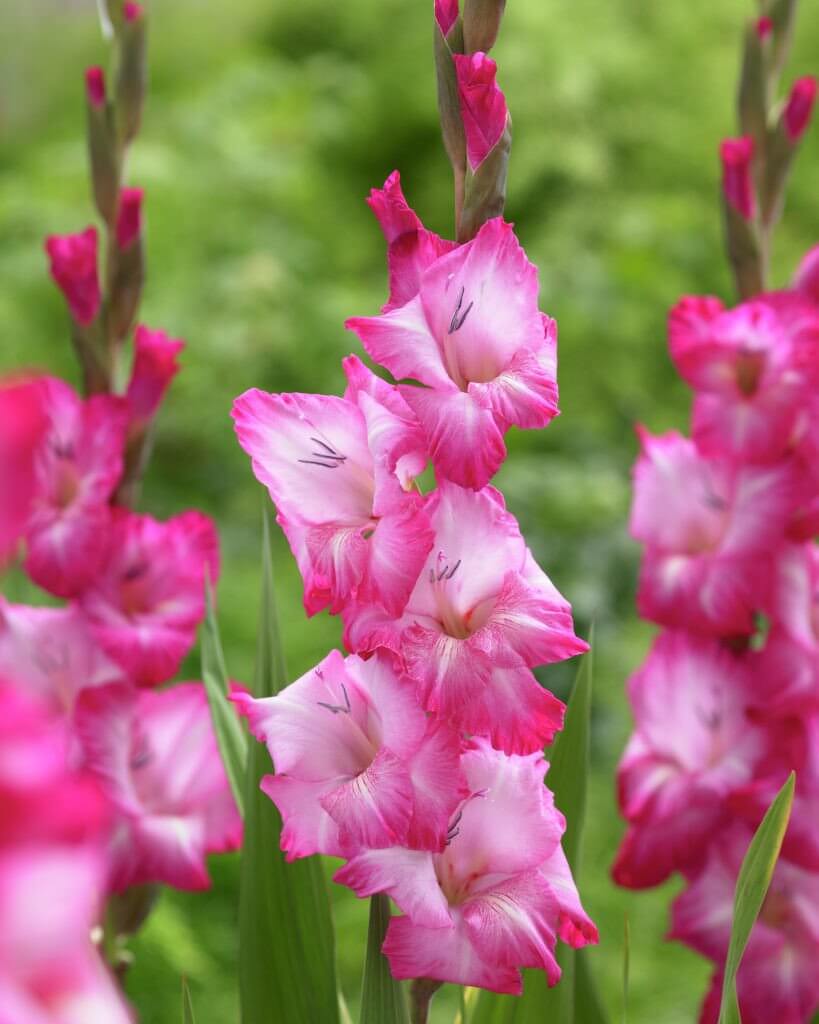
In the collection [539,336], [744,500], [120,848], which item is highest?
[539,336]

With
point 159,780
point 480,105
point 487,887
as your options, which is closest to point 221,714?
point 159,780

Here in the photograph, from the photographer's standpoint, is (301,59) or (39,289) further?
(301,59)

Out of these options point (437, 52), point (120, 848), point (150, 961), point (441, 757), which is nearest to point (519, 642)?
point (441, 757)

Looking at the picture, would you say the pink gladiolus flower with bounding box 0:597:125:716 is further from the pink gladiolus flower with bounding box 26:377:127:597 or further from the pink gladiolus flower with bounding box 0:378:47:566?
the pink gladiolus flower with bounding box 0:378:47:566

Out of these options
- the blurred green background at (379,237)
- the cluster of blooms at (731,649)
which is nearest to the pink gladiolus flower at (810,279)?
the cluster of blooms at (731,649)

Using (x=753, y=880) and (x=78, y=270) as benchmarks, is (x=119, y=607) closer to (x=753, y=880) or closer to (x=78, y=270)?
(x=78, y=270)

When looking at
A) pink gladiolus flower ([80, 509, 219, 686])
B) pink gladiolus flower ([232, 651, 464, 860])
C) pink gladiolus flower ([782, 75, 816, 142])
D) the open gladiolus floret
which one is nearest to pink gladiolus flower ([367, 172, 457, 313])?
the open gladiolus floret

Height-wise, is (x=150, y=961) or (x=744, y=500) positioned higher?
(x=744, y=500)

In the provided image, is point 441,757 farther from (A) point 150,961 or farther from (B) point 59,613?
(A) point 150,961
